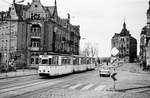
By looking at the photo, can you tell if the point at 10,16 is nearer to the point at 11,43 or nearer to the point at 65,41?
the point at 11,43

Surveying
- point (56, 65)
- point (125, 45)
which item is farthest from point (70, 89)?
point (125, 45)

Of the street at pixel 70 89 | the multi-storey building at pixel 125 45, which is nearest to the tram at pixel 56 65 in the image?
the street at pixel 70 89

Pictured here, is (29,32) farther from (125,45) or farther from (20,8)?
(125,45)

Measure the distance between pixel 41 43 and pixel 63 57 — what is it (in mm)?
22875

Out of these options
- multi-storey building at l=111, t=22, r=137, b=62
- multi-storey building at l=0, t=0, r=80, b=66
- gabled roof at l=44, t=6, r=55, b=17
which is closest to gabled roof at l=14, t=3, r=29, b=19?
multi-storey building at l=0, t=0, r=80, b=66

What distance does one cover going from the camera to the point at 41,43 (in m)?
55.8

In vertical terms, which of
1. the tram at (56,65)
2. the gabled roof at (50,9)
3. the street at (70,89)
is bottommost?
the street at (70,89)

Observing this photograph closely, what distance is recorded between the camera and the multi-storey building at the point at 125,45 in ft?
517

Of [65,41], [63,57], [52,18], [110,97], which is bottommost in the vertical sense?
[110,97]

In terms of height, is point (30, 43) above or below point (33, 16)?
below

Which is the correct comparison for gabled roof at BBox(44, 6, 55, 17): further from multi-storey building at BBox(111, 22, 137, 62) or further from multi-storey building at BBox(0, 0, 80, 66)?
multi-storey building at BBox(111, 22, 137, 62)

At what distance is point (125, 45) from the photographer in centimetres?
16175

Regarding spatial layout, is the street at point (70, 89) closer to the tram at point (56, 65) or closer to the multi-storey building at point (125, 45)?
the tram at point (56, 65)

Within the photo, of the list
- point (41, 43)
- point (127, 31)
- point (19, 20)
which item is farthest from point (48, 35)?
point (127, 31)
